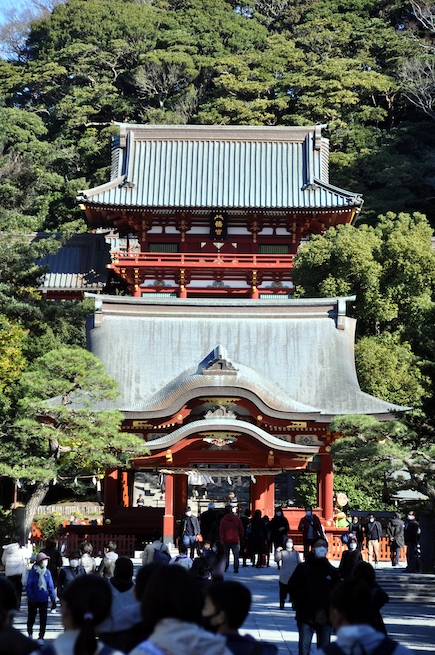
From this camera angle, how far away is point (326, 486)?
24906 mm

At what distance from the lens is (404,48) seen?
55438mm

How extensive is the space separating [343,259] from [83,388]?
12.0 metres

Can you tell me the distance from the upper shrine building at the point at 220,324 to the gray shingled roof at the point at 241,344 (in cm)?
4

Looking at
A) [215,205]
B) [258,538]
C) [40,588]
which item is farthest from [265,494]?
[215,205]

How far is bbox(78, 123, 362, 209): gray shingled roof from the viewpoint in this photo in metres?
39.4

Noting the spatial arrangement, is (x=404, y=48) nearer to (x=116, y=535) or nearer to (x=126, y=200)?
(x=126, y=200)

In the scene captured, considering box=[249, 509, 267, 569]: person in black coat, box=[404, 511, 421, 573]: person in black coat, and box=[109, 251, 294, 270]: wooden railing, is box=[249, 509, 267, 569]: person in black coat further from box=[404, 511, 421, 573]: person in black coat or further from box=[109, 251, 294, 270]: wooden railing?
box=[109, 251, 294, 270]: wooden railing

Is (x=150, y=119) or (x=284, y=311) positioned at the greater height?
(x=150, y=119)

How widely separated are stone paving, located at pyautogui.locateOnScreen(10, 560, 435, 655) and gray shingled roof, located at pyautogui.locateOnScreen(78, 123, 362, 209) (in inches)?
910

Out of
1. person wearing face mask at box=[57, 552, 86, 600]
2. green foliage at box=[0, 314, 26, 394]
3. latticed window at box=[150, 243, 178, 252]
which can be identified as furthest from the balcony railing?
person wearing face mask at box=[57, 552, 86, 600]

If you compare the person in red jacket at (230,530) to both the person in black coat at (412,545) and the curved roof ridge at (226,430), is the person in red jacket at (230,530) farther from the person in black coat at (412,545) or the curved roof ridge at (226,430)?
the curved roof ridge at (226,430)

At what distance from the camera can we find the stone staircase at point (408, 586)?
17000 mm

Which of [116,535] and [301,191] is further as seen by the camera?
[301,191]

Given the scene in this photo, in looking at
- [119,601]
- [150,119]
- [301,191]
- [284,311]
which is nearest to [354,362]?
[284,311]
